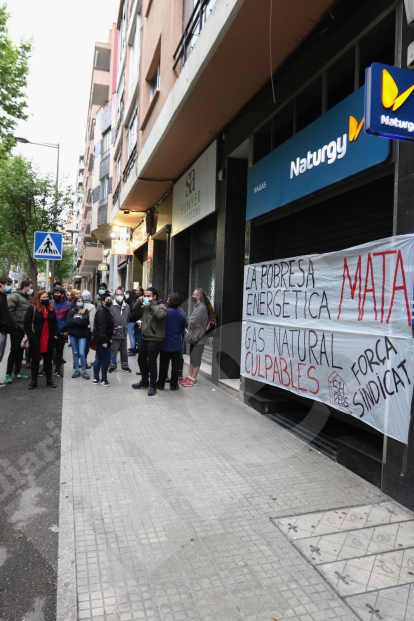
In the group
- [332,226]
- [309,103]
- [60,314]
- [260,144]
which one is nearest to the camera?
[332,226]

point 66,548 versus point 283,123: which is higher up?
point 283,123

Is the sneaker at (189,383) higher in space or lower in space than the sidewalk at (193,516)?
higher

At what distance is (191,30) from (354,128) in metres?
5.40

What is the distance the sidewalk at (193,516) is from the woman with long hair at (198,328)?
2.19 meters

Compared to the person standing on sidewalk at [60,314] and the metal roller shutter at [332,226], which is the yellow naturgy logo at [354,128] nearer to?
the metal roller shutter at [332,226]

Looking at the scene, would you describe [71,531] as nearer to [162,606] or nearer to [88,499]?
[88,499]

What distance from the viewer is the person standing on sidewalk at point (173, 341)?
7562 millimetres

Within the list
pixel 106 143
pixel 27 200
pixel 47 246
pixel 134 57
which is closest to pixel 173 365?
pixel 47 246

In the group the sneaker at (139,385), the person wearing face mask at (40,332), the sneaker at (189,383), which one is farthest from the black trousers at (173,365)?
the person wearing face mask at (40,332)

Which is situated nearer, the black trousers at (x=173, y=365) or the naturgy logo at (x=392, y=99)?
the naturgy logo at (x=392, y=99)

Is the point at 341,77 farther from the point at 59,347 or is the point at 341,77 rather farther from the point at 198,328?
the point at 59,347

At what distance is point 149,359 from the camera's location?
24.0ft

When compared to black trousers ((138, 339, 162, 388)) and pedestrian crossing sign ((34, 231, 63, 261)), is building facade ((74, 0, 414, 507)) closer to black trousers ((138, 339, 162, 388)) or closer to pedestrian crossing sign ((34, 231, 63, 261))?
black trousers ((138, 339, 162, 388))

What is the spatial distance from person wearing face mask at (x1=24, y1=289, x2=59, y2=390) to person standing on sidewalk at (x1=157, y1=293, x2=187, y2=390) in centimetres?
200
